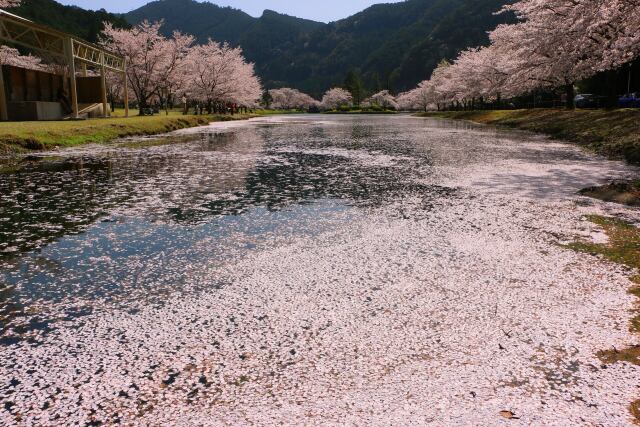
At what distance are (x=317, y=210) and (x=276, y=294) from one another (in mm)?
3465

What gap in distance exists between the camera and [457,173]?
11.2 meters

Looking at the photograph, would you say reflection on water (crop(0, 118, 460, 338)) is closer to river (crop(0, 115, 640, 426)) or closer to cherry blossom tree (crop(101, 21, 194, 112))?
river (crop(0, 115, 640, 426))

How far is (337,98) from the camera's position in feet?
449

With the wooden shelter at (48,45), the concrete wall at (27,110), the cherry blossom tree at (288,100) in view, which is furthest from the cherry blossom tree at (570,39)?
the cherry blossom tree at (288,100)

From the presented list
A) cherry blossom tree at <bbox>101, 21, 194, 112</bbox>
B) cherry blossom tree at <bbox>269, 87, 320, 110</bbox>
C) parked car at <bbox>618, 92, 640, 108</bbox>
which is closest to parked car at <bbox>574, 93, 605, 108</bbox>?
parked car at <bbox>618, 92, 640, 108</bbox>

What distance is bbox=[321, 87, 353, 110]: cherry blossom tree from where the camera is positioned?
447ft

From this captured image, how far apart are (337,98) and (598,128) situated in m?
122

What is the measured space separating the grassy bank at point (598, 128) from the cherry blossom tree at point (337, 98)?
10732 centimetres

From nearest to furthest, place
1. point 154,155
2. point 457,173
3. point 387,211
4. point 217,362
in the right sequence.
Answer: point 217,362 → point 387,211 → point 457,173 → point 154,155

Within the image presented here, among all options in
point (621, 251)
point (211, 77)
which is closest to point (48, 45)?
point (211, 77)

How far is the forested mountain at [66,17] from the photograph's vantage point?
101 m

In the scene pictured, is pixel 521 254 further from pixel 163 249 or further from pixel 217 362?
pixel 163 249

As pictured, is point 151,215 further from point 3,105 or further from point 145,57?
point 145,57

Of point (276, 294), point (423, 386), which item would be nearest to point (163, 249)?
point (276, 294)
